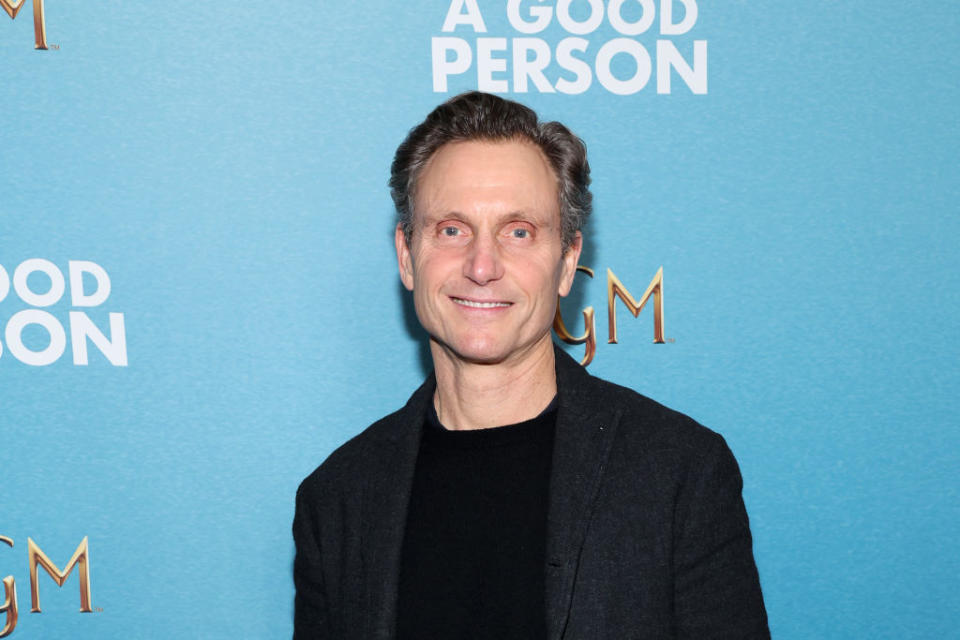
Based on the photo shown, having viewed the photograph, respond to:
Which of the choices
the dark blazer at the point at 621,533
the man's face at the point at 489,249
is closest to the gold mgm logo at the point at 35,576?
the dark blazer at the point at 621,533

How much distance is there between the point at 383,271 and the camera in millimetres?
1583

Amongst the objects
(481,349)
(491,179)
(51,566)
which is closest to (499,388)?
(481,349)

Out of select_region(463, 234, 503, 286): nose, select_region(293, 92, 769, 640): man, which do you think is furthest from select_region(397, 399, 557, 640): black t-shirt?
select_region(463, 234, 503, 286): nose

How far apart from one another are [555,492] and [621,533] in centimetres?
10

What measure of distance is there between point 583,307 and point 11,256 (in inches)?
43.4

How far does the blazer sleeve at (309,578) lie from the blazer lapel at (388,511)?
0.40ft

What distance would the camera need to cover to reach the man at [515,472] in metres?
1.08

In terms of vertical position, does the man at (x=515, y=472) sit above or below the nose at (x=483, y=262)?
below

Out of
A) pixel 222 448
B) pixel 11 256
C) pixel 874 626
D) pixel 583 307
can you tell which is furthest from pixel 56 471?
pixel 874 626

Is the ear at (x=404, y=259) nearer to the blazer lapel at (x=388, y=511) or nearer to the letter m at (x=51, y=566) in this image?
the blazer lapel at (x=388, y=511)

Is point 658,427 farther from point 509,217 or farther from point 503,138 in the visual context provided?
point 503,138

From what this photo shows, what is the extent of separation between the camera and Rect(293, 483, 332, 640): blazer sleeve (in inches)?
50.8

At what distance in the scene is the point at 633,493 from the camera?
1107 mm

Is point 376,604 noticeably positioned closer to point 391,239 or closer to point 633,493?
point 633,493
